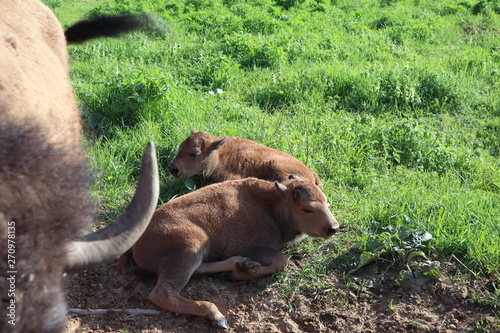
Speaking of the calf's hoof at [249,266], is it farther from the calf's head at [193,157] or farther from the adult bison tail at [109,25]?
the adult bison tail at [109,25]

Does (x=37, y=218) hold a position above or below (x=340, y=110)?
above

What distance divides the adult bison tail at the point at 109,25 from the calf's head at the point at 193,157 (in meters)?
1.62

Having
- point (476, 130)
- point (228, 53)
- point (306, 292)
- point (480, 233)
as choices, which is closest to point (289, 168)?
point (306, 292)

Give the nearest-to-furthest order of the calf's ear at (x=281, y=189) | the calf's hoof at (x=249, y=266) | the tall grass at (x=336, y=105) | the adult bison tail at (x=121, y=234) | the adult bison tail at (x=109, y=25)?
the adult bison tail at (x=121, y=234), the calf's hoof at (x=249, y=266), the calf's ear at (x=281, y=189), the tall grass at (x=336, y=105), the adult bison tail at (x=109, y=25)

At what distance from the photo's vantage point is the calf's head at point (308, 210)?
498cm

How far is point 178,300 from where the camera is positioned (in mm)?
4316

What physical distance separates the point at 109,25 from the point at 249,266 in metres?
3.73

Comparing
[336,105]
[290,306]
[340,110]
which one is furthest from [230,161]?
[336,105]

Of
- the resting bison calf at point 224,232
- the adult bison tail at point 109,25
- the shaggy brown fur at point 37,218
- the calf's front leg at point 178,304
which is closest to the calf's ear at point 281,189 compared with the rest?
the resting bison calf at point 224,232

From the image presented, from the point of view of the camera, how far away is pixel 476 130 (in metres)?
8.01

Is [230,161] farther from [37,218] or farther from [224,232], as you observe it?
[37,218]

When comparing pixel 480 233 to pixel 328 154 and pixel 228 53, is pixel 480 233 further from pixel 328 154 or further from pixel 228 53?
pixel 228 53

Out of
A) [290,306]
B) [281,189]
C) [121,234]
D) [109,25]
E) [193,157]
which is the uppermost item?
[109,25]

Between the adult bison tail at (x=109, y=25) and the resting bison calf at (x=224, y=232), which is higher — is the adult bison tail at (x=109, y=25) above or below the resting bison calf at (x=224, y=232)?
above
